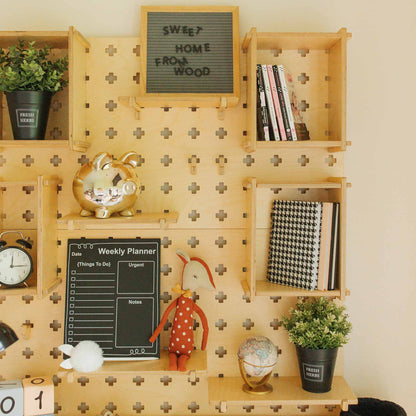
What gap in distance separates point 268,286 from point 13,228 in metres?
1.08

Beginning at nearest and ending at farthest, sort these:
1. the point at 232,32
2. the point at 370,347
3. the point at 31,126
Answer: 1. the point at 31,126
2. the point at 232,32
3. the point at 370,347

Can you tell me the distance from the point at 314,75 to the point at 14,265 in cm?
143

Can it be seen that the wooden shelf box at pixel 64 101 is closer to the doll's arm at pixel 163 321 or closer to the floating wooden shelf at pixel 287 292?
the doll's arm at pixel 163 321

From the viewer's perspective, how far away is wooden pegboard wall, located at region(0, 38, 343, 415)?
6.45 ft

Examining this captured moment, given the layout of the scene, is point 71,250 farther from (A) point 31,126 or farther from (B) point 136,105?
(B) point 136,105

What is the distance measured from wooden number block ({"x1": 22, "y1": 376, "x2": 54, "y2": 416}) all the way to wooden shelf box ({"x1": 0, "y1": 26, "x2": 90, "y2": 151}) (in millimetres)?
930

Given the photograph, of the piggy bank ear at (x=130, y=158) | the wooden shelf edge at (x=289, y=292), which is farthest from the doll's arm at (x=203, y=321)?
the piggy bank ear at (x=130, y=158)

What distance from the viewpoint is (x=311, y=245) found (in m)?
1.83

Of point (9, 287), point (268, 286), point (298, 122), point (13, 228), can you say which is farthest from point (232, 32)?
point (9, 287)

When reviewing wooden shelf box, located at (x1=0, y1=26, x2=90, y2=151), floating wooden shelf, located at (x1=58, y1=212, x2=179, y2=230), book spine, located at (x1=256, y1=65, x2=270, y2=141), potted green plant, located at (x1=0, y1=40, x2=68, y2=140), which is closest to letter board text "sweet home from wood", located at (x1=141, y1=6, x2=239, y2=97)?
book spine, located at (x1=256, y1=65, x2=270, y2=141)

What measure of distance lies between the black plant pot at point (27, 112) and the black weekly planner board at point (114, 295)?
472 millimetres

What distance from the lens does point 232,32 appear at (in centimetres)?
192

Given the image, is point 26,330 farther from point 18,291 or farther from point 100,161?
point 100,161

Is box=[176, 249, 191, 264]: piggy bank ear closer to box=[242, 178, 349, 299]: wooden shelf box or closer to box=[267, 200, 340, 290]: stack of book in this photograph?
box=[242, 178, 349, 299]: wooden shelf box
